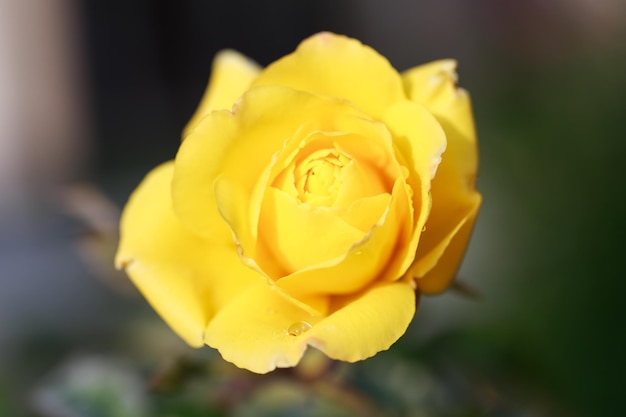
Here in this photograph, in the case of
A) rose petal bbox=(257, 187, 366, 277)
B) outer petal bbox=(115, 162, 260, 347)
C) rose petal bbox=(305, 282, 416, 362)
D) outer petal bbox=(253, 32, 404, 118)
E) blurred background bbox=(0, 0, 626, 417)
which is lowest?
blurred background bbox=(0, 0, 626, 417)

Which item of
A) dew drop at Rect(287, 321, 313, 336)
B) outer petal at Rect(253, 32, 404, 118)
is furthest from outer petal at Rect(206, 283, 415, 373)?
outer petal at Rect(253, 32, 404, 118)

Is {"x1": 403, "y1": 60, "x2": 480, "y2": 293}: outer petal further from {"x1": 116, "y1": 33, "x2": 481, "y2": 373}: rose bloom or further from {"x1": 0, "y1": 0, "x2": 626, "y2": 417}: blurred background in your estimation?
{"x1": 0, "y1": 0, "x2": 626, "y2": 417}: blurred background

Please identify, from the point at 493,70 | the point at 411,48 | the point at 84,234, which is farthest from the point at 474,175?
the point at 411,48

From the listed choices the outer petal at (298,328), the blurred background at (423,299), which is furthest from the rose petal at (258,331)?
the blurred background at (423,299)

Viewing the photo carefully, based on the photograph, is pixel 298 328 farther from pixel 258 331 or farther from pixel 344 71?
pixel 344 71

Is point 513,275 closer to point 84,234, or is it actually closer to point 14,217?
→ point 84,234

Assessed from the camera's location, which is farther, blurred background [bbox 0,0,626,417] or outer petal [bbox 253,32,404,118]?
blurred background [bbox 0,0,626,417]

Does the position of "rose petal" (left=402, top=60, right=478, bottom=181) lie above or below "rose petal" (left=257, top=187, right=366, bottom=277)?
above

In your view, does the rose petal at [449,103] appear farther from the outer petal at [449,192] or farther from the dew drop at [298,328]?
the dew drop at [298,328]

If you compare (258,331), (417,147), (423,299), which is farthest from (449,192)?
(423,299)
